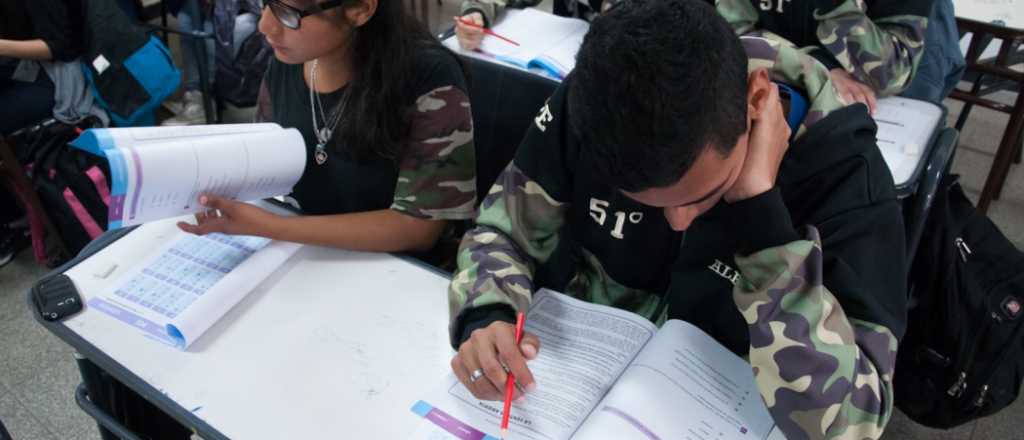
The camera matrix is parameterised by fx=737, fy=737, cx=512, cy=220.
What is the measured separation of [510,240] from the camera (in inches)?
45.1

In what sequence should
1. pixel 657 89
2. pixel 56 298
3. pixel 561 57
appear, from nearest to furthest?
pixel 657 89 → pixel 56 298 → pixel 561 57

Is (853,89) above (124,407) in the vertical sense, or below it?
above

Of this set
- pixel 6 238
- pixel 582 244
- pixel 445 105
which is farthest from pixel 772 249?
pixel 6 238

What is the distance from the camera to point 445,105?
4.09ft

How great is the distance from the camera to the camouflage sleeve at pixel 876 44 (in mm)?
1631

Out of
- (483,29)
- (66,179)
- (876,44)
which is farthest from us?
(66,179)

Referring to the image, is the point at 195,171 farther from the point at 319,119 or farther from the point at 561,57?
the point at 561,57

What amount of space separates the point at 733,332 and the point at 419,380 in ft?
1.45

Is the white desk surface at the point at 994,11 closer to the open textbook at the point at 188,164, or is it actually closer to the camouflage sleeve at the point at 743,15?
the camouflage sleeve at the point at 743,15

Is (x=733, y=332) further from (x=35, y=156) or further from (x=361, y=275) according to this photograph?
(x=35, y=156)

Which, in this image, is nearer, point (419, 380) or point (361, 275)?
point (419, 380)

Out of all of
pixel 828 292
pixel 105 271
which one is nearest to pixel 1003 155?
pixel 828 292

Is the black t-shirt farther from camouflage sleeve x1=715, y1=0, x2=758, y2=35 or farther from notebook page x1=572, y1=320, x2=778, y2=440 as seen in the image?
camouflage sleeve x1=715, y1=0, x2=758, y2=35

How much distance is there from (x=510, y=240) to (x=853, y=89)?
0.96 m
